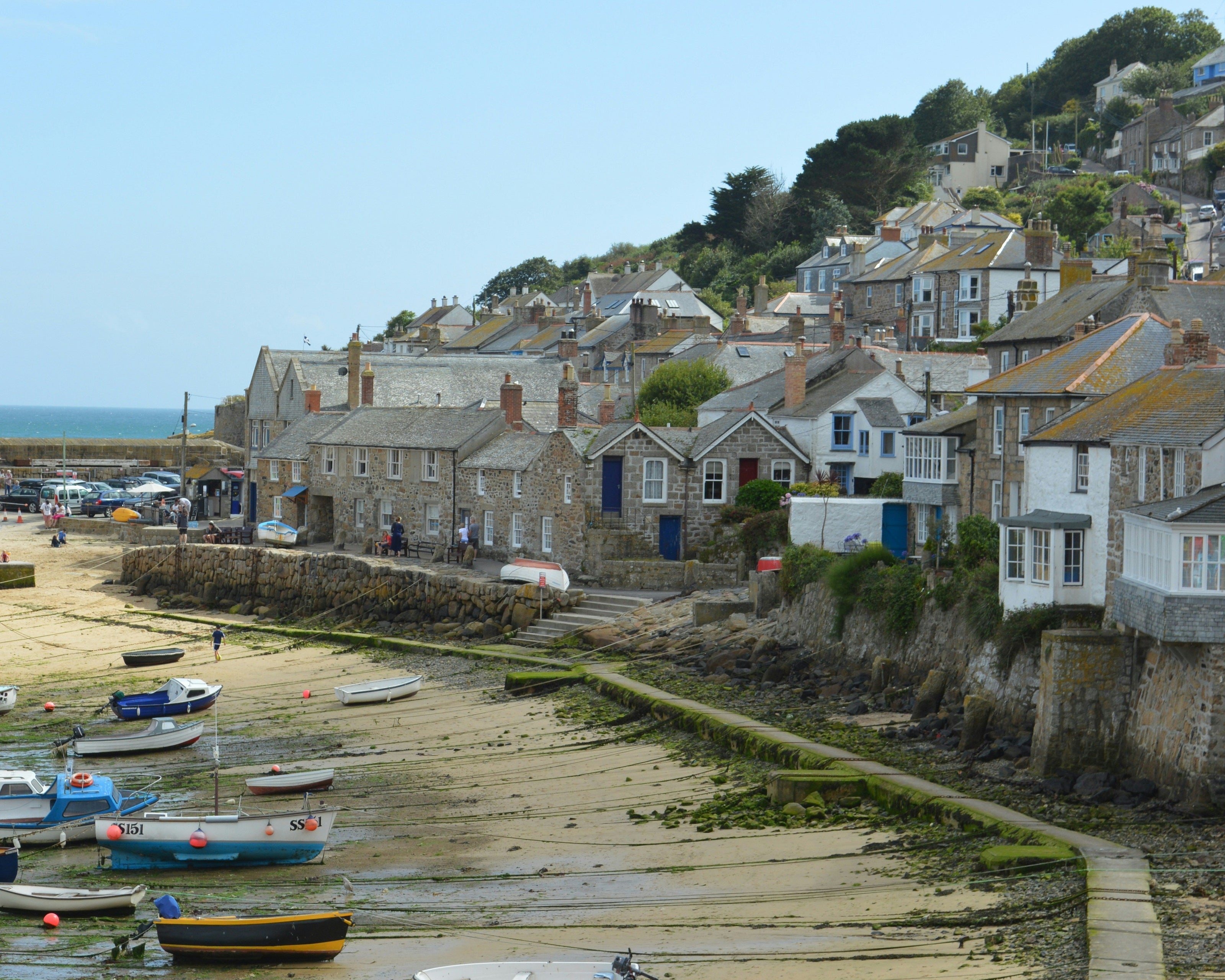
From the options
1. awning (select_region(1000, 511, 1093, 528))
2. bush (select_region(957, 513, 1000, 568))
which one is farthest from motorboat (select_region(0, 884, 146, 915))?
bush (select_region(957, 513, 1000, 568))

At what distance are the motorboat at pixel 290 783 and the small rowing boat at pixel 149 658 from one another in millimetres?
14385

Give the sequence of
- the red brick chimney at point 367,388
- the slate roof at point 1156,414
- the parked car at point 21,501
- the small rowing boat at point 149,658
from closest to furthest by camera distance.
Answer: the slate roof at point 1156,414 → the small rowing boat at point 149,658 → the red brick chimney at point 367,388 → the parked car at point 21,501

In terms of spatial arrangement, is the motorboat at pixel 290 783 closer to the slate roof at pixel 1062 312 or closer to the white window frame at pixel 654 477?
the white window frame at pixel 654 477

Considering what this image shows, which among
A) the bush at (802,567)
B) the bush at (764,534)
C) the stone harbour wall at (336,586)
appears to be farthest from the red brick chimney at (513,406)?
the bush at (802,567)

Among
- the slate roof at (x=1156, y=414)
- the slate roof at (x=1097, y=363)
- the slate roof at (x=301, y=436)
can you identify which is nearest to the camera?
the slate roof at (x=1156, y=414)

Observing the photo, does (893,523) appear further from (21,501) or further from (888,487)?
(21,501)

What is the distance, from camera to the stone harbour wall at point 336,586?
41.6 m

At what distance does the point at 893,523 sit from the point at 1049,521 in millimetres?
12542

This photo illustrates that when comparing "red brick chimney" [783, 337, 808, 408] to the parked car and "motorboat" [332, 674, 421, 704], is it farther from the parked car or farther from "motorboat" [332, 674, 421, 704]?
the parked car

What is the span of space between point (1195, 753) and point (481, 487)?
30080 mm

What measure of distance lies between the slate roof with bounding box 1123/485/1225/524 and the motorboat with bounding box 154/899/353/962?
13201 millimetres

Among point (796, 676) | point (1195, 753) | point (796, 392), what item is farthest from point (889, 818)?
point (796, 392)

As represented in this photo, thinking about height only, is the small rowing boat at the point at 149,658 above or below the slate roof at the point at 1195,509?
below

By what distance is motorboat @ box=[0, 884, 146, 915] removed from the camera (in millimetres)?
20016
